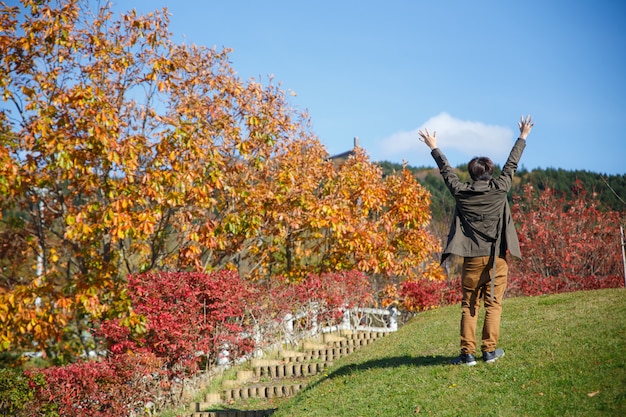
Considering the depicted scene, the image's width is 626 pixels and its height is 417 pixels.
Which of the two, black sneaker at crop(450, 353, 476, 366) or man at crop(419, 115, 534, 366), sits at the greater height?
man at crop(419, 115, 534, 366)

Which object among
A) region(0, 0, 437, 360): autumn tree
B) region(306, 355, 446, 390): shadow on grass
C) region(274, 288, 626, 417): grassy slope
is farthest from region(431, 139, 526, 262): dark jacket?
region(0, 0, 437, 360): autumn tree

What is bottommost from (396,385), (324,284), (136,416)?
(136,416)

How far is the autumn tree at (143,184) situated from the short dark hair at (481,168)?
5.57m

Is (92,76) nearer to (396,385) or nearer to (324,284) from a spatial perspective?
(324,284)

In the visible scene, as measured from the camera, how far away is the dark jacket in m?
6.82

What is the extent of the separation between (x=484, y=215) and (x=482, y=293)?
0.87 m

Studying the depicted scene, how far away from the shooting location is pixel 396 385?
7.52 metres

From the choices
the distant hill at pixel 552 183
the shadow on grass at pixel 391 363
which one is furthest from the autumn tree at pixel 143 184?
the distant hill at pixel 552 183

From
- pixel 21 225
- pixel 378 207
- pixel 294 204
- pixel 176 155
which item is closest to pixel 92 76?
pixel 176 155

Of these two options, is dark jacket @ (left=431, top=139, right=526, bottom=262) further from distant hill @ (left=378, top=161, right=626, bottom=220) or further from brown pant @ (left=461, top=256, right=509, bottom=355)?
distant hill @ (left=378, top=161, right=626, bottom=220)

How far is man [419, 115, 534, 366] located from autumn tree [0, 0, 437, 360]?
5.44 meters

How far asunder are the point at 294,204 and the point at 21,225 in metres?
5.69

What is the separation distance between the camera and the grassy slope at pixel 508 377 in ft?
20.0

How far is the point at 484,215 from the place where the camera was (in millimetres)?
6938
